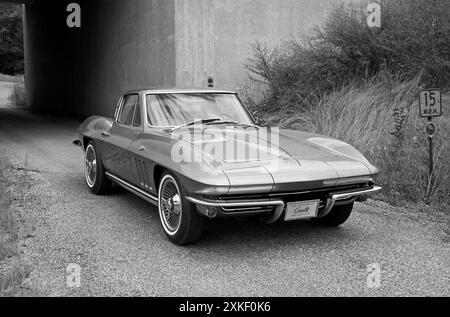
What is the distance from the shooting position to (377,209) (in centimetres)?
561

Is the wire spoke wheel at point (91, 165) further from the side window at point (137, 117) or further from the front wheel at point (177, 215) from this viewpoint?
the front wheel at point (177, 215)

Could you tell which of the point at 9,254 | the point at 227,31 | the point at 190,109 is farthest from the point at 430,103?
the point at 227,31

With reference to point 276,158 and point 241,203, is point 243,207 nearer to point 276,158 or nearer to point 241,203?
point 241,203

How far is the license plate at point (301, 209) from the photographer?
3963 mm

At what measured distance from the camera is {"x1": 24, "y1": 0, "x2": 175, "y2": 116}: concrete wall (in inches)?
489

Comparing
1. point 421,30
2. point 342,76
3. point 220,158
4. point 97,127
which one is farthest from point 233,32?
point 220,158

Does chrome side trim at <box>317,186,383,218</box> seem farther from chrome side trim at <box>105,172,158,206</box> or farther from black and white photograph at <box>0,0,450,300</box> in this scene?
chrome side trim at <box>105,172,158,206</box>

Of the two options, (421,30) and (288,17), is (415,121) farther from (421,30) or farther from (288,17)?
(288,17)

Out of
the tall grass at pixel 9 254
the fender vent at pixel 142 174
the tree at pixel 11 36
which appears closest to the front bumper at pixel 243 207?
the fender vent at pixel 142 174

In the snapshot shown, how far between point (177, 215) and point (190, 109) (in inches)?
54.2

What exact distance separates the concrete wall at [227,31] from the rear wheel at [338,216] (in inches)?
291

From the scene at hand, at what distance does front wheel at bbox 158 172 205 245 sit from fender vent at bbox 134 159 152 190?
32 centimetres

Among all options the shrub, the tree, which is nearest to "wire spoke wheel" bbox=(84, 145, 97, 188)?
the shrub

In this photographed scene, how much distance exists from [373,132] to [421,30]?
2.87 meters
